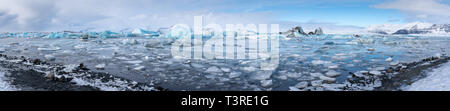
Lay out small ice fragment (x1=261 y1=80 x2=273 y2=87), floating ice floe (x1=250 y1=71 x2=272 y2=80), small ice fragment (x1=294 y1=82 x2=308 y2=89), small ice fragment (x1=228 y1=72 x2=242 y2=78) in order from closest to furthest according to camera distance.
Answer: small ice fragment (x1=294 y1=82 x2=308 y2=89) → small ice fragment (x1=261 y1=80 x2=273 y2=87) → floating ice floe (x1=250 y1=71 x2=272 y2=80) → small ice fragment (x1=228 y1=72 x2=242 y2=78)

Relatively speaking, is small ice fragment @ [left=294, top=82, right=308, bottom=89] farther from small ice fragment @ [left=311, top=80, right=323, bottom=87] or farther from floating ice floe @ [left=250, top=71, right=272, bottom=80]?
floating ice floe @ [left=250, top=71, right=272, bottom=80]

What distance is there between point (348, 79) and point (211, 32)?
95.1ft

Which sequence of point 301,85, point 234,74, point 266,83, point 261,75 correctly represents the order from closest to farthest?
1. point 301,85
2. point 266,83
3. point 261,75
4. point 234,74

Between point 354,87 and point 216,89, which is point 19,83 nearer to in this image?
point 216,89

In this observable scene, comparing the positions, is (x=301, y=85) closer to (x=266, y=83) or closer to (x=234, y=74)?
(x=266, y=83)

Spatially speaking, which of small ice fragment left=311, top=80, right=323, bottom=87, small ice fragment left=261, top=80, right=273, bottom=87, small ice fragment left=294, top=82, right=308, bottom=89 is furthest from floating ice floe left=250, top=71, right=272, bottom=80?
small ice fragment left=311, top=80, right=323, bottom=87

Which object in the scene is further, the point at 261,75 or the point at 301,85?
the point at 261,75

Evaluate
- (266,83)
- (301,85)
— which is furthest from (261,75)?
(301,85)

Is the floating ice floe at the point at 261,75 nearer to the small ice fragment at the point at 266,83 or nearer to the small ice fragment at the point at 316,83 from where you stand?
the small ice fragment at the point at 266,83

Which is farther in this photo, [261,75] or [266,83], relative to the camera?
[261,75]

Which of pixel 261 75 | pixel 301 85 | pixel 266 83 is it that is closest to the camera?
pixel 301 85

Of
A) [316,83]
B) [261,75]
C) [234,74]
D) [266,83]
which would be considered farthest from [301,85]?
[234,74]

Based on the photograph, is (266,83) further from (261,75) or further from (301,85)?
(261,75)
